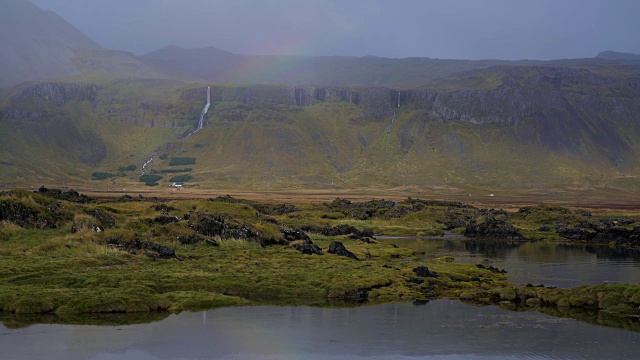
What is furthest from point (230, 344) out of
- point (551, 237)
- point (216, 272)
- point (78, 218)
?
point (551, 237)

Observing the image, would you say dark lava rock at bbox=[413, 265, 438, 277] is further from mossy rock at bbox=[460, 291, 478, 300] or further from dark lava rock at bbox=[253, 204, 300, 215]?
dark lava rock at bbox=[253, 204, 300, 215]

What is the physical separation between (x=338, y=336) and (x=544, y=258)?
146 ft

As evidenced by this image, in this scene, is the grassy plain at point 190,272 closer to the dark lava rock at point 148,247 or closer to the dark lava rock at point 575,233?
the dark lava rock at point 148,247

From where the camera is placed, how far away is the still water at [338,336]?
32031 mm

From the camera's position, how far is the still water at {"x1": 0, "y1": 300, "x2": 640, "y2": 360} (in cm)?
3197

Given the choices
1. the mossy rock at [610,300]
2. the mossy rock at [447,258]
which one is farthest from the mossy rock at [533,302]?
the mossy rock at [447,258]

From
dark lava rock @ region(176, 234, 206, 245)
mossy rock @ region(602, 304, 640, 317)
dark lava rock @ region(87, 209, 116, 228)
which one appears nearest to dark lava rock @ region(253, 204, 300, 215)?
dark lava rock @ region(87, 209, 116, 228)

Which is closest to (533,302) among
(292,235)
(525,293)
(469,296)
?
(525,293)

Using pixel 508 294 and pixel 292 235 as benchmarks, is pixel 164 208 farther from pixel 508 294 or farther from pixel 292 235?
pixel 508 294

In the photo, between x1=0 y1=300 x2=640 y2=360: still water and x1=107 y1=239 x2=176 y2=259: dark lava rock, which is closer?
x1=0 y1=300 x2=640 y2=360: still water

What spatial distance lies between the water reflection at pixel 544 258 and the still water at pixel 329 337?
668 inches

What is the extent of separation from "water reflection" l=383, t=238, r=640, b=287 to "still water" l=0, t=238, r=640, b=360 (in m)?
16.4

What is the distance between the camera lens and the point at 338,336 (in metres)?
35.4

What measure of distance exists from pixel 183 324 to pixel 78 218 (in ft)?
87.8
